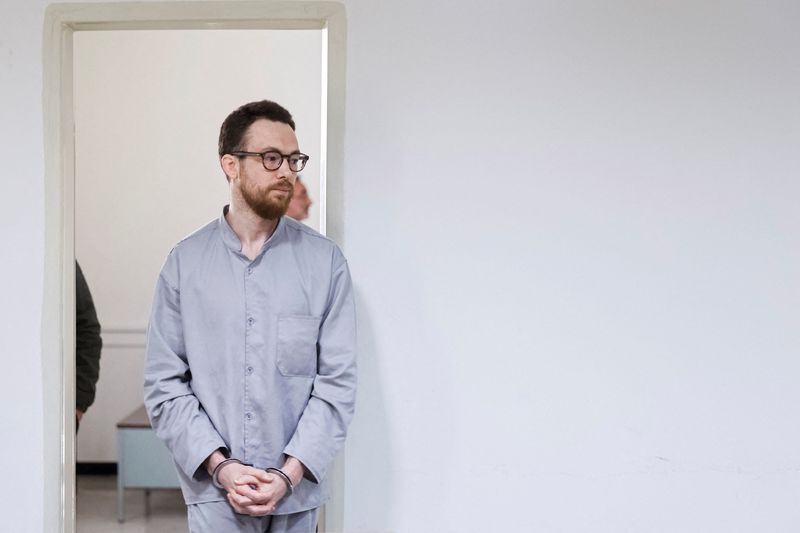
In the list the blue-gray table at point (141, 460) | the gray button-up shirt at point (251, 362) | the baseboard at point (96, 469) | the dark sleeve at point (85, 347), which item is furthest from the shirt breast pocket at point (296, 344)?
the baseboard at point (96, 469)

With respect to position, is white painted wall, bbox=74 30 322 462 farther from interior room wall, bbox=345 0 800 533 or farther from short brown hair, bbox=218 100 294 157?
short brown hair, bbox=218 100 294 157

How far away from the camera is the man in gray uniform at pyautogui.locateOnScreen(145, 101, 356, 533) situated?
2195 mm

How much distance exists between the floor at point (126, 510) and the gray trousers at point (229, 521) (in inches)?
A: 84.4

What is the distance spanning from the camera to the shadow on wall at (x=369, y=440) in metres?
2.61

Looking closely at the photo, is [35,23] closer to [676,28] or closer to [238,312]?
[238,312]

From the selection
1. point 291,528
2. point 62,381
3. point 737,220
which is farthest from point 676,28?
point 62,381

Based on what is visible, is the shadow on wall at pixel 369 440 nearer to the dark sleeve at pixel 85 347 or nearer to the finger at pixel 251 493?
the finger at pixel 251 493

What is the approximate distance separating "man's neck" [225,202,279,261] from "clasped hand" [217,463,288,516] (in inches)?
21.1

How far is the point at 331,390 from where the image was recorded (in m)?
2.24

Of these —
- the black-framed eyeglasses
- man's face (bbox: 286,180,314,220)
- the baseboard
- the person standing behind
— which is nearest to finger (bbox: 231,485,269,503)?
the black-framed eyeglasses

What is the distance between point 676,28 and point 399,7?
797 millimetres

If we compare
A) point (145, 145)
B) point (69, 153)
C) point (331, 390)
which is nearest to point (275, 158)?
point (331, 390)

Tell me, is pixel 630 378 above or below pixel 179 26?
below

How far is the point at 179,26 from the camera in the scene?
2637mm
